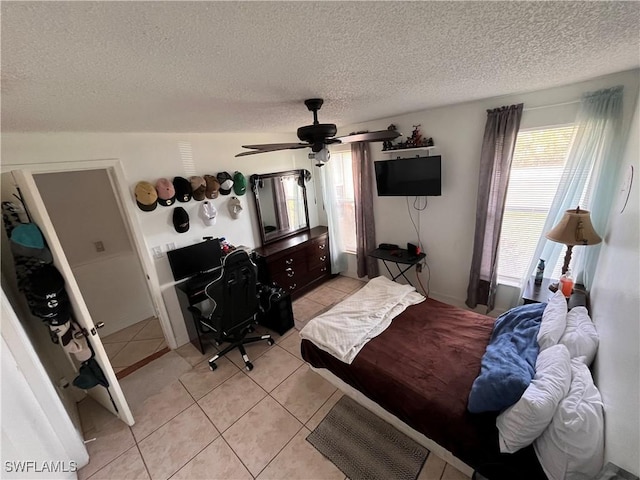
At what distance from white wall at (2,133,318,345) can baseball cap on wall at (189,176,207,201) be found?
0.36 ft

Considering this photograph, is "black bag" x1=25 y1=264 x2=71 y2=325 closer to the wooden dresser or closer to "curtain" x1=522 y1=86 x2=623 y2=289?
the wooden dresser

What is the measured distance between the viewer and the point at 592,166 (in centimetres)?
208

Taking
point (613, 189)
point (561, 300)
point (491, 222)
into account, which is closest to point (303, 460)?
point (561, 300)

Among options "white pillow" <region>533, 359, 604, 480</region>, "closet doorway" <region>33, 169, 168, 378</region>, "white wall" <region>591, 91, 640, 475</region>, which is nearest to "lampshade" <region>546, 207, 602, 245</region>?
"white wall" <region>591, 91, 640, 475</region>

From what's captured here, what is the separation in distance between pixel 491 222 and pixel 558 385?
5.88 feet

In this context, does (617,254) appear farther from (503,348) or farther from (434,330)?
(434,330)

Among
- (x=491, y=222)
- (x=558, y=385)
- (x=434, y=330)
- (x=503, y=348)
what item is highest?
(x=491, y=222)

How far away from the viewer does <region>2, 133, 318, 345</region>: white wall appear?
2.11 m

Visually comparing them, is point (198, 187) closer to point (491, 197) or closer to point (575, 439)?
point (491, 197)

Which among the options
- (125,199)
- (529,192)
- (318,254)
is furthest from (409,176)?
(125,199)

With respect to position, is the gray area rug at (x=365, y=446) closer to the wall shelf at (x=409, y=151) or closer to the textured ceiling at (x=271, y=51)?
the textured ceiling at (x=271, y=51)

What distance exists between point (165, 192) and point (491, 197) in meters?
3.37

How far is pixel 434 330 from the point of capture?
7.03 feet

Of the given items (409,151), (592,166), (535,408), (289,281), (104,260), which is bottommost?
(289,281)
